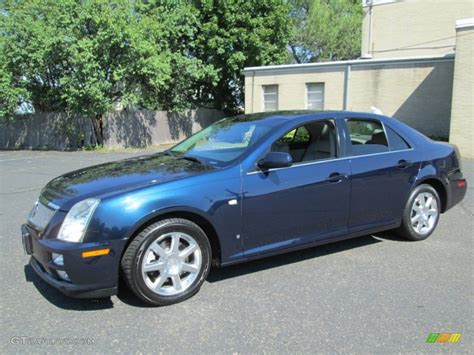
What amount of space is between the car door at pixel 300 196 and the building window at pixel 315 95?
1667 cm

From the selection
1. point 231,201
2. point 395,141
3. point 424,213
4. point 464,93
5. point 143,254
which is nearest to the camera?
point 143,254

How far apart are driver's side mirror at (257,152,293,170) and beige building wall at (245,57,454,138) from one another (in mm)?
16106

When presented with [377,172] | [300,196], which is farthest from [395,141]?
[300,196]

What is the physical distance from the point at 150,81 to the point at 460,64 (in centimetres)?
1207

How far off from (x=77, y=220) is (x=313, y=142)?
2.57m

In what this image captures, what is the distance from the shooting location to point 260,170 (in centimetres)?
401

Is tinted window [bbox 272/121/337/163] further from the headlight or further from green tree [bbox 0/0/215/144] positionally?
green tree [bbox 0/0/215/144]

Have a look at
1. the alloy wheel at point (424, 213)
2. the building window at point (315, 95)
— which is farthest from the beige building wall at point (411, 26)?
the alloy wheel at point (424, 213)

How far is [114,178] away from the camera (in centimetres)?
390

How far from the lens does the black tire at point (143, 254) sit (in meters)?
3.44

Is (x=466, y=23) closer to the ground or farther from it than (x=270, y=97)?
farther from it

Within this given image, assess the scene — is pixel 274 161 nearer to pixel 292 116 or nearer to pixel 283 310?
pixel 292 116

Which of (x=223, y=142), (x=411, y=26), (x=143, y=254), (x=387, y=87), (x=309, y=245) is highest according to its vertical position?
(x=411, y=26)

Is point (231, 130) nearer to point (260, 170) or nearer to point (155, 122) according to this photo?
point (260, 170)
